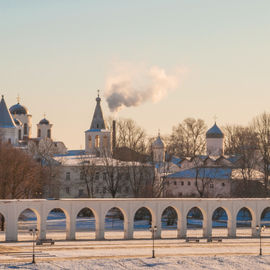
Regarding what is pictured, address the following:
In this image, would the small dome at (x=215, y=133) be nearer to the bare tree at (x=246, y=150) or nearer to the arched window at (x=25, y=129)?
the bare tree at (x=246, y=150)

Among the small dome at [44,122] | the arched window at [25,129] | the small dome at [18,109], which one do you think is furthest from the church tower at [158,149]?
the small dome at [18,109]

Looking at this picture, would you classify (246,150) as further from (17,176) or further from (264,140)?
(17,176)

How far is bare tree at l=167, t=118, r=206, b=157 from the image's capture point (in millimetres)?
120875

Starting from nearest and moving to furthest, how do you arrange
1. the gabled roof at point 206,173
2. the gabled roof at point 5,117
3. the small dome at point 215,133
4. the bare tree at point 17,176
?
the bare tree at point 17,176
the gabled roof at point 206,173
the gabled roof at point 5,117
the small dome at point 215,133

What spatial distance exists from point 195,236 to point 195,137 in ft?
180

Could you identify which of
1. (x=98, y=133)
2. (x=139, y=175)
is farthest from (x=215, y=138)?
(x=139, y=175)

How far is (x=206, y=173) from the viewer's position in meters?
96.1

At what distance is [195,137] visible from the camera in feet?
399

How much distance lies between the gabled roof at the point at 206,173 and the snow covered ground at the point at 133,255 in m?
32.7

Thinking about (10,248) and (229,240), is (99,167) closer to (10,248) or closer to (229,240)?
(229,240)

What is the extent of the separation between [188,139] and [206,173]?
26.7 m

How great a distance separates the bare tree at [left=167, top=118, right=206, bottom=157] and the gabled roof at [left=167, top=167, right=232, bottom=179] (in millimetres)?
22396

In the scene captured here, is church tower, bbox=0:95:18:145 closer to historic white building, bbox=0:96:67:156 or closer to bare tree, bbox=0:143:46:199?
historic white building, bbox=0:96:67:156

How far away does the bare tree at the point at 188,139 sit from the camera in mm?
120875
